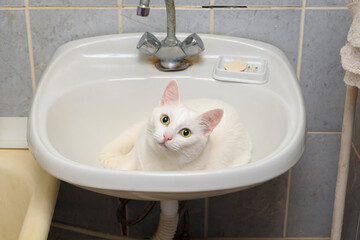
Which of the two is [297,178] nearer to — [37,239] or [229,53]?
[229,53]

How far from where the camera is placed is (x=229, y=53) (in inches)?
46.2

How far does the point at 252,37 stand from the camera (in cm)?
120

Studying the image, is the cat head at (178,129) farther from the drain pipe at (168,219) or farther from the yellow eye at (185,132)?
the drain pipe at (168,219)

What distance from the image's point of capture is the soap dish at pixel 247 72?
3.53ft

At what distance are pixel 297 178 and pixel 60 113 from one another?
73 cm

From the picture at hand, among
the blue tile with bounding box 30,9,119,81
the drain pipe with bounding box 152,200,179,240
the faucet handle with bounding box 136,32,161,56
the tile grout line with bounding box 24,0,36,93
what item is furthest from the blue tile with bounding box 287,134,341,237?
the tile grout line with bounding box 24,0,36,93

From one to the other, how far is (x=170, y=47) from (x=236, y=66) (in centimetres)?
16

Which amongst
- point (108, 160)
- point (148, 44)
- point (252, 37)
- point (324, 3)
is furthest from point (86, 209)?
point (324, 3)

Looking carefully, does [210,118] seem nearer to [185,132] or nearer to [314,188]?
[185,132]

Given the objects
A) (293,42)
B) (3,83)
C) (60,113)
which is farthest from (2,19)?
(293,42)

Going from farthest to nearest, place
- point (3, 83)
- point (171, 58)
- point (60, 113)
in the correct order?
point (3, 83) < point (171, 58) < point (60, 113)

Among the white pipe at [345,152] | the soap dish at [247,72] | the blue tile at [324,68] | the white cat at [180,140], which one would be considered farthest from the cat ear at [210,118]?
the blue tile at [324,68]

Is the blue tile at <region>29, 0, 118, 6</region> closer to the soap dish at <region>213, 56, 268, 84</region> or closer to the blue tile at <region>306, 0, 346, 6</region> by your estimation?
the soap dish at <region>213, 56, 268, 84</region>

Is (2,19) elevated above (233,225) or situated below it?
above
